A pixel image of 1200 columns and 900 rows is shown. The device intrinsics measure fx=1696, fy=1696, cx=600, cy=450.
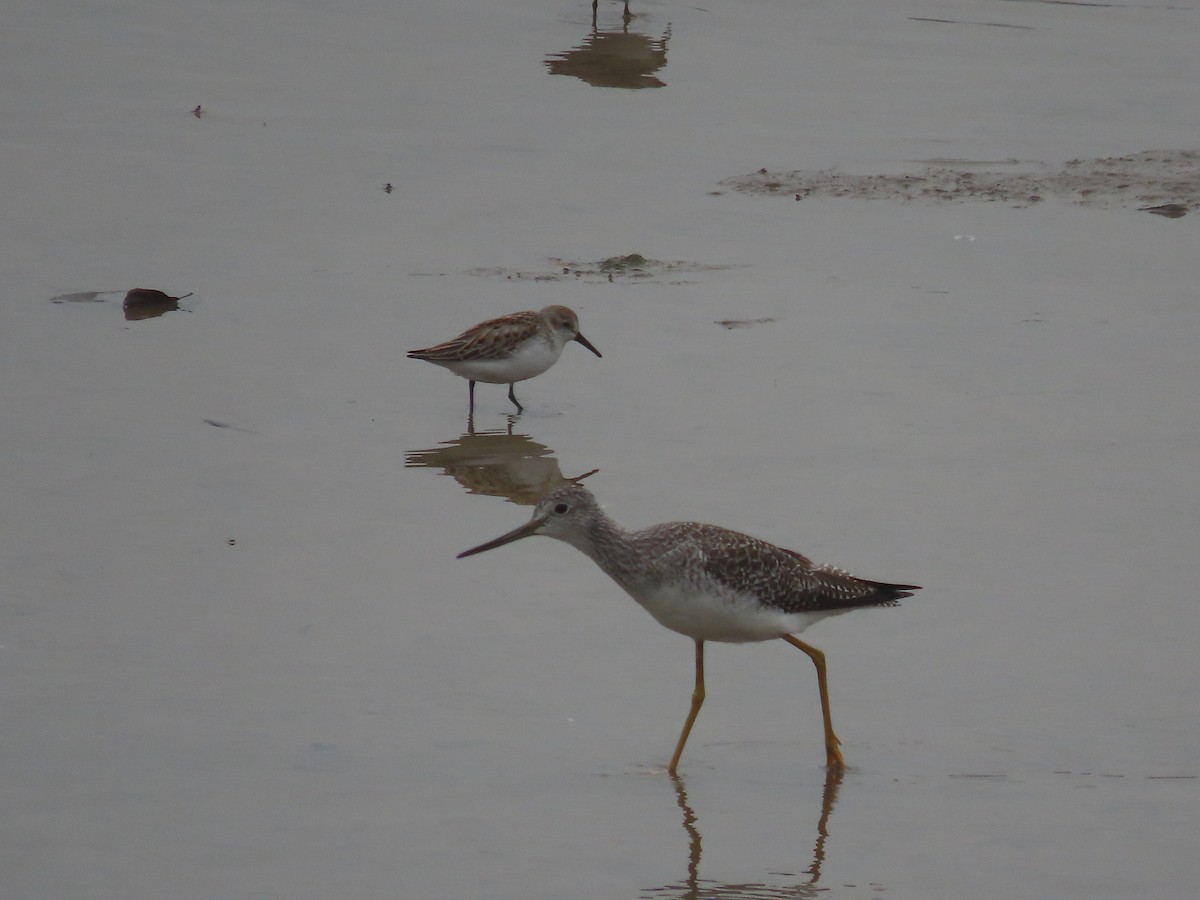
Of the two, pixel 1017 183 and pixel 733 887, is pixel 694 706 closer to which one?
pixel 733 887

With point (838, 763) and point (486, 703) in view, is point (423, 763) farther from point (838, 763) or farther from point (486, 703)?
point (838, 763)

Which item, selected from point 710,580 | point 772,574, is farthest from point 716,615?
point 772,574

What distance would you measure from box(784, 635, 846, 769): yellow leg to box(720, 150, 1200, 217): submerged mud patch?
24.6 ft

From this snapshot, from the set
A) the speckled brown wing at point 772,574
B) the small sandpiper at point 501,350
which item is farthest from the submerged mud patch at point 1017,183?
the speckled brown wing at point 772,574

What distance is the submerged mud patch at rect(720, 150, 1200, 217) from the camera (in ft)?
44.6

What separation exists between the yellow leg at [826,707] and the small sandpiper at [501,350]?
3.78 meters

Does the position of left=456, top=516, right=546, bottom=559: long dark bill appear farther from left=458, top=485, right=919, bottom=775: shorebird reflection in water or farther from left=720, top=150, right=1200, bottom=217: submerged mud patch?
left=720, top=150, right=1200, bottom=217: submerged mud patch

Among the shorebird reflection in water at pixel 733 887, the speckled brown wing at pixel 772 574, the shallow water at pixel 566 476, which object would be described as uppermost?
the speckled brown wing at pixel 772 574

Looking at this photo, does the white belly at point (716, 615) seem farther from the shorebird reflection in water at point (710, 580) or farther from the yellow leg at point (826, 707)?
the yellow leg at point (826, 707)

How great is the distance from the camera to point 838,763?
6238 mm

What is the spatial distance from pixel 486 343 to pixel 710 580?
3.91m

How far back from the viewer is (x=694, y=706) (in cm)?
645

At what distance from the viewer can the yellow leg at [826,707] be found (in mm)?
6254

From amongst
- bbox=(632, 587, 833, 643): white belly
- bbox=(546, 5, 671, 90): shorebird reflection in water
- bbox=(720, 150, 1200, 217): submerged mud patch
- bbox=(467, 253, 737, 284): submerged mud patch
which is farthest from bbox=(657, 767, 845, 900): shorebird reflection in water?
bbox=(546, 5, 671, 90): shorebird reflection in water
